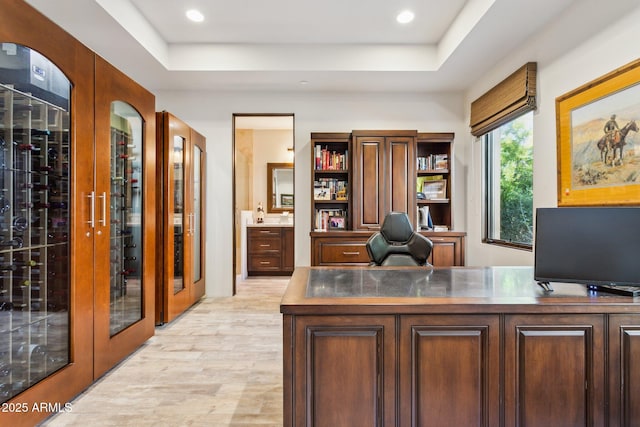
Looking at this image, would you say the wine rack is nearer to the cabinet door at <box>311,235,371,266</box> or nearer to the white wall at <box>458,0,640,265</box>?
the cabinet door at <box>311,235,371,266</box>

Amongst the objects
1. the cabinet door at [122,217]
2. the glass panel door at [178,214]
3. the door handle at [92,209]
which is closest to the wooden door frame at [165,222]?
the glass panel door at [178,214]

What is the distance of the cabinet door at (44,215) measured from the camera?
1756 mm

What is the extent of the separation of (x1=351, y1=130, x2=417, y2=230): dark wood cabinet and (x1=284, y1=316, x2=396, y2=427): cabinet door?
116 inches

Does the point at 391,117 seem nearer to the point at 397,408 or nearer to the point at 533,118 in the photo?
the point at 533,118

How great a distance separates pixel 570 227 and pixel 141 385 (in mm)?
2693

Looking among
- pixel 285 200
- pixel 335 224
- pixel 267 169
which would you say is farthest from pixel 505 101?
pixel 267 169

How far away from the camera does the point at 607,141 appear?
2406mm

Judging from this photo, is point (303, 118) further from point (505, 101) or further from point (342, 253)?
point (505, 101)

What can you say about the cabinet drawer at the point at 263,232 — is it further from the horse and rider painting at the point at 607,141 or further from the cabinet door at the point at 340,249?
the horse and rider painting at the point at 607,141

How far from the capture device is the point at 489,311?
4.75ft

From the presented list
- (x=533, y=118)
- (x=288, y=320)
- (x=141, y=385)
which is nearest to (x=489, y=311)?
(x=288, y=320)

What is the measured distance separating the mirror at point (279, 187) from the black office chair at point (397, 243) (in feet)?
14.0

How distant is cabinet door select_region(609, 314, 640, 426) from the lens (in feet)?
4.80

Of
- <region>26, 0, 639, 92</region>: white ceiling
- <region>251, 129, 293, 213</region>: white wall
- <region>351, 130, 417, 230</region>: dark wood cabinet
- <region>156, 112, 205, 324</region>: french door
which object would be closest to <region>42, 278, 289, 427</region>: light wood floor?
<region>156, 112, 205, 324</region>: french door
